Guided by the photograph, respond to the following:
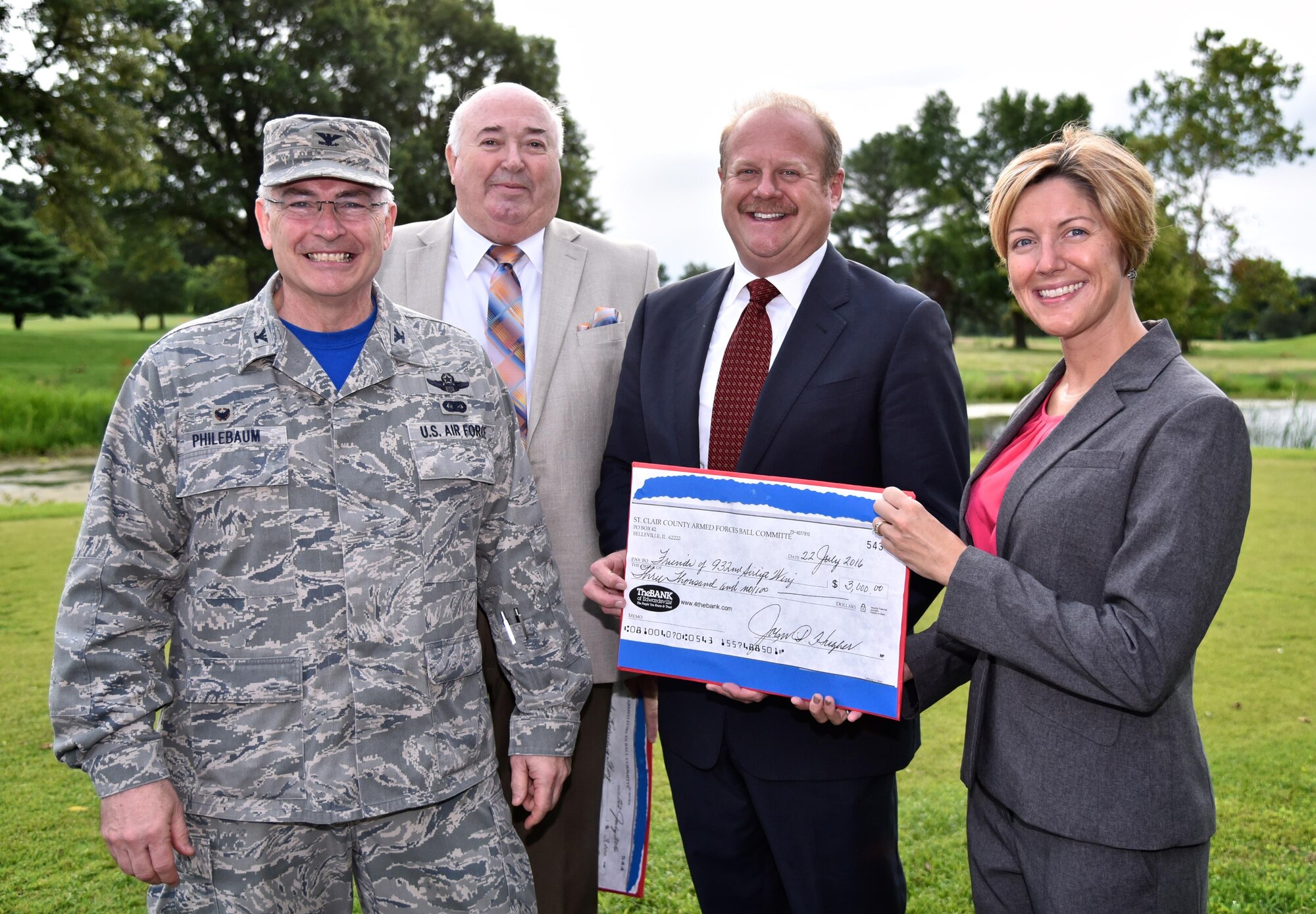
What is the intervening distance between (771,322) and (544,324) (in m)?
0.86

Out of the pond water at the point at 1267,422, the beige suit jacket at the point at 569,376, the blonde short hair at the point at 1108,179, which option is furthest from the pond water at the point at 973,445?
the blonde short hair at the point at 1108,179

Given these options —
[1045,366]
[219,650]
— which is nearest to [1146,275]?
[1045,366]

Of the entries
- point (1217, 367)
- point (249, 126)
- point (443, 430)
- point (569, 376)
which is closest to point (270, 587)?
point (443, 430)

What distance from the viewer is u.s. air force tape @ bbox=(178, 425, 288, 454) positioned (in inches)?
82.7

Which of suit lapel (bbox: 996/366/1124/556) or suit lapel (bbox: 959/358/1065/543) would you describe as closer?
suit lapel (bbox: 996/366/1124/556)

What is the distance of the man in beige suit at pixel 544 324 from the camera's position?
3090 mm

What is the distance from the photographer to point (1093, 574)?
6.14 feet

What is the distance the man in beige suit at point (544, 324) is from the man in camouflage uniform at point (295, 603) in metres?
0.72

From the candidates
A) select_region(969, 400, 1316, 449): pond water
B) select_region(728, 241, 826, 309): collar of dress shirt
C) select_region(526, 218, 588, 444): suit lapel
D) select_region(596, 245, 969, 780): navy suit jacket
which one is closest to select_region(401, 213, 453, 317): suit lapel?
select_region(526, 218, 588, 444): suit lapel

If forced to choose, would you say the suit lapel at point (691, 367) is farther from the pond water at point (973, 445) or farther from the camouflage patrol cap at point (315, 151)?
the pond water at point (973, 445)

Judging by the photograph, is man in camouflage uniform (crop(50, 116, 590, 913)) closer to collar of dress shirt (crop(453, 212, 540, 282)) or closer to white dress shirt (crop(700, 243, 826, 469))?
white dress shirt (crop(700, 243, 826, 469))

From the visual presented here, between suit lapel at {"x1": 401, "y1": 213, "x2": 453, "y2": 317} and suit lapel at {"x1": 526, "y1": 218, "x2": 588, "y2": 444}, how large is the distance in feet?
1.08

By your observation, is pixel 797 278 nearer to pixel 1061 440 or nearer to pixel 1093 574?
pixel 1061 440

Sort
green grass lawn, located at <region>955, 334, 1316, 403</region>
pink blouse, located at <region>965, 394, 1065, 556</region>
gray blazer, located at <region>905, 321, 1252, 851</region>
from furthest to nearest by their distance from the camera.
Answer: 1. green grass lawn, located at <region>955, 334, 1316, 403</region>
2. pink blouse, located at <region>965, 394, 1065, 556</region>
3. gray blazer, located at <region>905, 321, 1252, 851</region>
